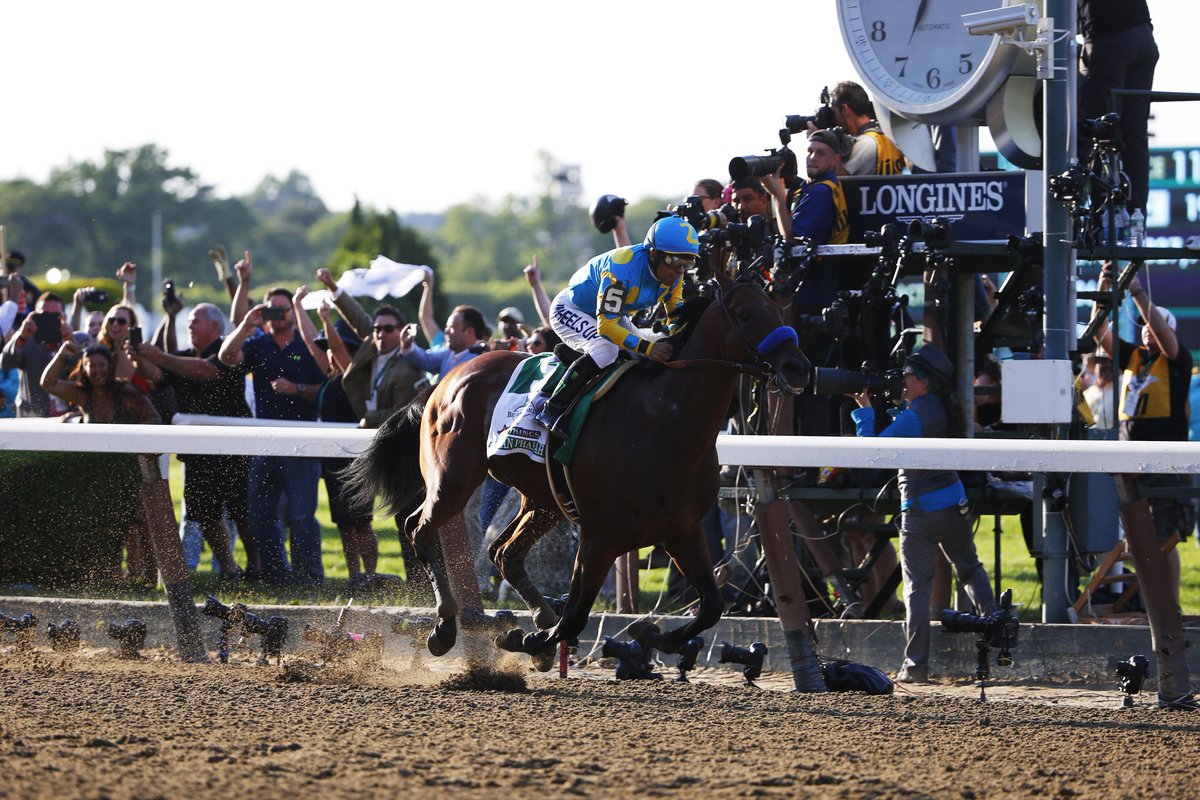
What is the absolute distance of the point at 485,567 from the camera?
30.5 feet

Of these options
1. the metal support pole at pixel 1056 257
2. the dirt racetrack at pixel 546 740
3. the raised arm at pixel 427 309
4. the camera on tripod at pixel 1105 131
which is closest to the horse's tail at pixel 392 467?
the dirt racetrack at pixel 546 740

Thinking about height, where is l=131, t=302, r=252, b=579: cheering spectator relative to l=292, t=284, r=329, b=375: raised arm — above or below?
below

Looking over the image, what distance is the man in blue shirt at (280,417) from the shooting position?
31.0 ft

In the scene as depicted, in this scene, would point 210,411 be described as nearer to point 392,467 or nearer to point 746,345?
point 392,467

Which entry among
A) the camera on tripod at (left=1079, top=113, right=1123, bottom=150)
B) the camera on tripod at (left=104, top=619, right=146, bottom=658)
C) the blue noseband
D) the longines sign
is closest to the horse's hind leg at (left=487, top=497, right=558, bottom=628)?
the blue noseband

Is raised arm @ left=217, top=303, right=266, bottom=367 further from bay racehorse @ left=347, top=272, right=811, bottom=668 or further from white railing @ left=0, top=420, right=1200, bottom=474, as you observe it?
bay racehorse @ left=347, top=272, right=811, bottom=668

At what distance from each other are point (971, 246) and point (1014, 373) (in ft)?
2.16

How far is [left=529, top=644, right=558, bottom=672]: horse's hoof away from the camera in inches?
268

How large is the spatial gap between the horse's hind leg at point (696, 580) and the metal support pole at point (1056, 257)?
174 centimetres

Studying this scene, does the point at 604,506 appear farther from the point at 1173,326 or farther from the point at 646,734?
the point at 1173,326

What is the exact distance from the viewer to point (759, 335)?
625 centimetres

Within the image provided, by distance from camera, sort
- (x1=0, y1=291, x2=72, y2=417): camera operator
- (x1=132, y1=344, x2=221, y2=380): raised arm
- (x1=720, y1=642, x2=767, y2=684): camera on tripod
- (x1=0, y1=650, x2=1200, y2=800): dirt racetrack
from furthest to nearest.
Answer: (x1=0, y1=291, x2=72, y2=417): camera operator < (x1=132, y1=344, x2=221, y2=380): raised arm < (x1=720, y1=642, x2=767, y2=684): camera on tripod < (x1=0, y1=650, x2=1200, y2=800): dirt racetrack

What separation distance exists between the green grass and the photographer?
122cm

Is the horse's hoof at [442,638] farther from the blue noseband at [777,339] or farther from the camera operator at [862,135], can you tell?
the camera operator at [862,135]
